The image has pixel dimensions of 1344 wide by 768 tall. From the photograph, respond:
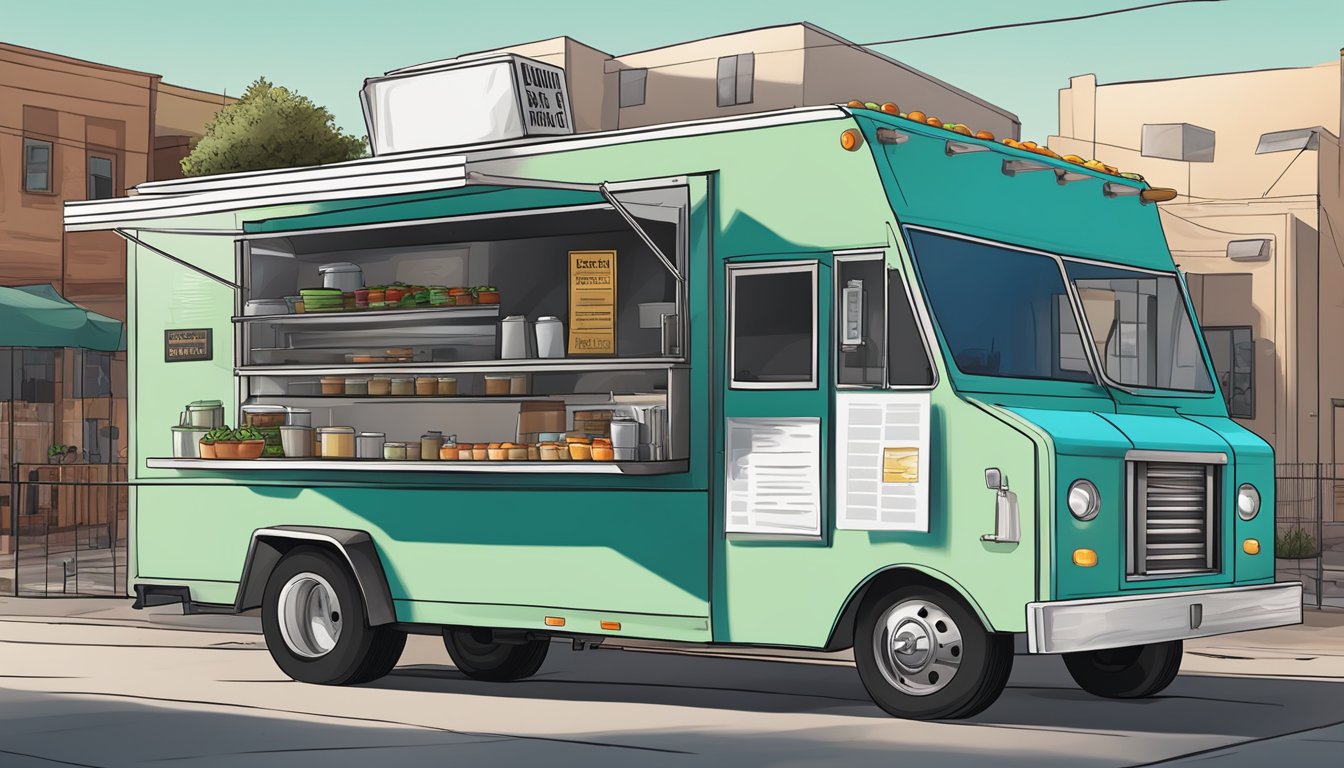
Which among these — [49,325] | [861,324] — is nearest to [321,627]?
[861,324]

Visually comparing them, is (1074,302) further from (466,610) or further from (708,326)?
(466,610)

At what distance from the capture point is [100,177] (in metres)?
30.8

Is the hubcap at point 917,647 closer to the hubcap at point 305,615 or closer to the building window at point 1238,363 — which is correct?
the hubcap at point 305,615

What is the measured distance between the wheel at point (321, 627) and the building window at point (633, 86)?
93.7ft

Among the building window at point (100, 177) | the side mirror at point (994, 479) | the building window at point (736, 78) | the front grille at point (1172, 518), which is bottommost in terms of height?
the front grille at point (1172, 518)

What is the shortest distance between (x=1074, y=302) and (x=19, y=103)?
23.2 meters

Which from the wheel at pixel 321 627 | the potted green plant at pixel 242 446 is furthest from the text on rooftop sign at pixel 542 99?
the wheel at pixel 321 627

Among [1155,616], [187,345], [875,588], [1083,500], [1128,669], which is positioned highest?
[187,345]

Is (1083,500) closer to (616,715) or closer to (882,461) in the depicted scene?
(882,461)

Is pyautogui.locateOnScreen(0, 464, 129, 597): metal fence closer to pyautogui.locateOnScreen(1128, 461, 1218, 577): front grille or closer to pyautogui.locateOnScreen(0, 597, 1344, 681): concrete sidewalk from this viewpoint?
pyautogui.locateOnScreen(0, 597, 1344, 681): concrete sidewalk

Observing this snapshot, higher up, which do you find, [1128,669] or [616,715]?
[1128,669]

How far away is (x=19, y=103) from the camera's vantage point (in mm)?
29609

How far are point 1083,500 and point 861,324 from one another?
1.49m

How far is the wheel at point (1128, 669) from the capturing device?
36.5 ft
